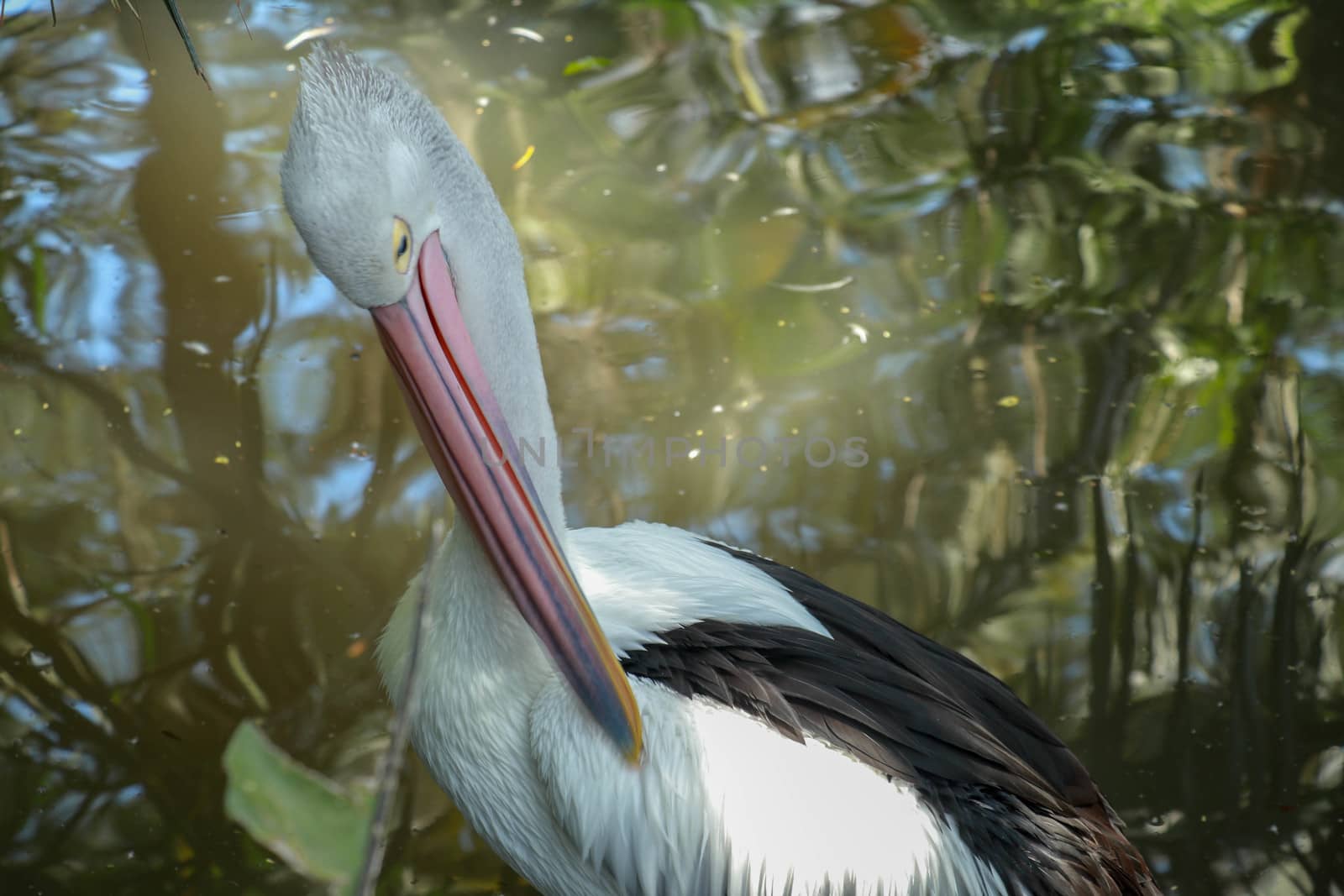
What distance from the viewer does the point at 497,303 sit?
53.7 inches

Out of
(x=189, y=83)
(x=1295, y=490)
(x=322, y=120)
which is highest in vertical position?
(x=189, y=83)

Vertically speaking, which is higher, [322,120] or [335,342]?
[322,120]

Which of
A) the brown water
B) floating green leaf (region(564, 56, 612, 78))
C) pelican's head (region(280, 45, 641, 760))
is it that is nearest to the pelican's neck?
pelican's head (region(280, 45, 641, 760))

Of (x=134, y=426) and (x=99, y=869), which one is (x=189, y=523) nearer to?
(x=134, y=426)

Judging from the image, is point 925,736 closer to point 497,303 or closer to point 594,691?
point 594,691

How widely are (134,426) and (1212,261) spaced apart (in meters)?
2.77

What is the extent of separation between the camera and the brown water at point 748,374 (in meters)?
2.20

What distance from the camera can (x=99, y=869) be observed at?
6.51ft

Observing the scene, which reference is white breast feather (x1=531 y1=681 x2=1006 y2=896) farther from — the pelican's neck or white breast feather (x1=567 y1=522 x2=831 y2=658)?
the pelican's neck

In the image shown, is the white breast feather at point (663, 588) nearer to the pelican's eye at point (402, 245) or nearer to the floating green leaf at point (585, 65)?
the pelican's eye at point (402, 245)

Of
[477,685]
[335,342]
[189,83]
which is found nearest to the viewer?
[477,685]

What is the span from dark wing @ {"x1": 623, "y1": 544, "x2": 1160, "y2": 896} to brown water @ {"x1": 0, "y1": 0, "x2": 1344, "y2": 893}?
2.35 ft

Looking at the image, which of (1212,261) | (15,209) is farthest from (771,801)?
(15,209)

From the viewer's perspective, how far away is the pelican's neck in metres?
1.30
